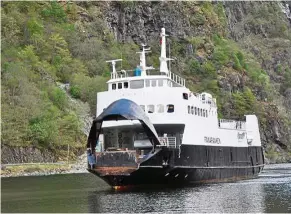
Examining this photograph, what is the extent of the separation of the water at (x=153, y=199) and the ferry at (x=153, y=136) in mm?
1518

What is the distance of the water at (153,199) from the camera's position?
33.7m

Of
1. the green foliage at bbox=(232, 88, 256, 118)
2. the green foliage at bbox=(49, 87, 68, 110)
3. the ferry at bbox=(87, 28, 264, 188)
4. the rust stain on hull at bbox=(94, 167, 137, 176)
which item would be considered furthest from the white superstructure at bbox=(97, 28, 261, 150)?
the green foliage at bbox=(232, 88, 256, 118)

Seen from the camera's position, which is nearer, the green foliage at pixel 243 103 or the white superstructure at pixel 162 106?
the white superstructure at pixel 162 106

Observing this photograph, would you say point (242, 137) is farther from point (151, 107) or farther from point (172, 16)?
point (172, 16)

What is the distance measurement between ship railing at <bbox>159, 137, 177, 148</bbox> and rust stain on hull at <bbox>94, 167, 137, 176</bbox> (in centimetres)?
332

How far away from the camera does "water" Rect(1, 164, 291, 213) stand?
33688mm

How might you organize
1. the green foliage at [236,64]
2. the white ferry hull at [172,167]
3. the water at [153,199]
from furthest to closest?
1. the green foliage at [236,64]
2. the white ferry hull at [172,167]
3. the water at [153,199]

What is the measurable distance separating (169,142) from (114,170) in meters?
5.32

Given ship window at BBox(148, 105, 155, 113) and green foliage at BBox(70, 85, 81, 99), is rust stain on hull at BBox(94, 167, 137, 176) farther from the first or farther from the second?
green foliage at BBox(70, 85, 81, 99)

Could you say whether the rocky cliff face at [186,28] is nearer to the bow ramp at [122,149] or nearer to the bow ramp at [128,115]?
the bow ramp at [122,149]

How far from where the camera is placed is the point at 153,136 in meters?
42.4

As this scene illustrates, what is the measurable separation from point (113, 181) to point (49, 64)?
233ft

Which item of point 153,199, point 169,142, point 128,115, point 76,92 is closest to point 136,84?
point 169,142

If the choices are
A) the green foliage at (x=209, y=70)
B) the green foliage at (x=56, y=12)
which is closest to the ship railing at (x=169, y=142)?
the green foliage at (x=56, y=12)
